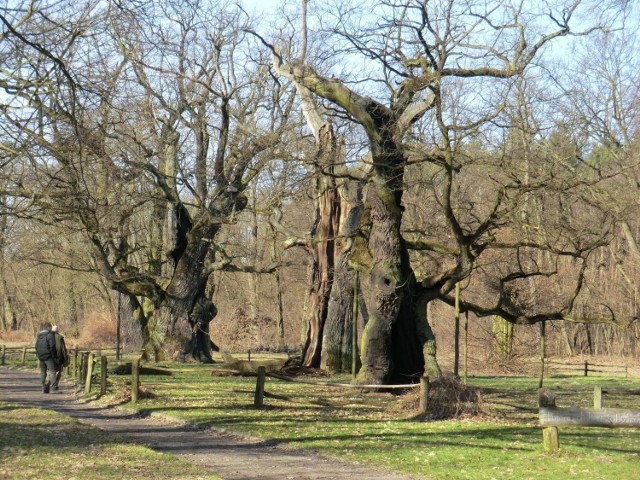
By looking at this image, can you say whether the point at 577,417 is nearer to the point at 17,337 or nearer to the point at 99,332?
the point at 99,332

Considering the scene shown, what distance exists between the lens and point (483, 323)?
135 feet

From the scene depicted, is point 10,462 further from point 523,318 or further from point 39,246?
point 39,246

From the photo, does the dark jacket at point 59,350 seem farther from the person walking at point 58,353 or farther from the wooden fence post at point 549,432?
the wooden fence post at point 549,432

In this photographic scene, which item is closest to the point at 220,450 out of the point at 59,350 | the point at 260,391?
the point at 260,391

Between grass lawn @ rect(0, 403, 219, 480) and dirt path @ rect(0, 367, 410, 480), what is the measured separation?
1.59ft

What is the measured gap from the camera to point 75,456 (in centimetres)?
1188

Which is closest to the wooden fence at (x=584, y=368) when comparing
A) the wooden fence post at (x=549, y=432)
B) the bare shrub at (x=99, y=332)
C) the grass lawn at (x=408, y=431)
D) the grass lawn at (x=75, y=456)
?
the grass lawn at (x=408, y=431)

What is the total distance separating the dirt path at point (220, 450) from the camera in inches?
441

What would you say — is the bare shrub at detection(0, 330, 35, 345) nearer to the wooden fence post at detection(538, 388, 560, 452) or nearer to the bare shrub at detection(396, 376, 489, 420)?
the bare shrub at detection(396, 376, 489, 420)

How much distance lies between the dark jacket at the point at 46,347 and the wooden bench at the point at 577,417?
14.3 meters

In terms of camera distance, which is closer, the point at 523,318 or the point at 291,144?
the point at 523,318

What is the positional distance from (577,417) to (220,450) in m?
5.19

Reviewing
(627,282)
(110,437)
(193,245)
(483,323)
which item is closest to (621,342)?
(627,282)

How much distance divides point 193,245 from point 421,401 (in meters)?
19.8
